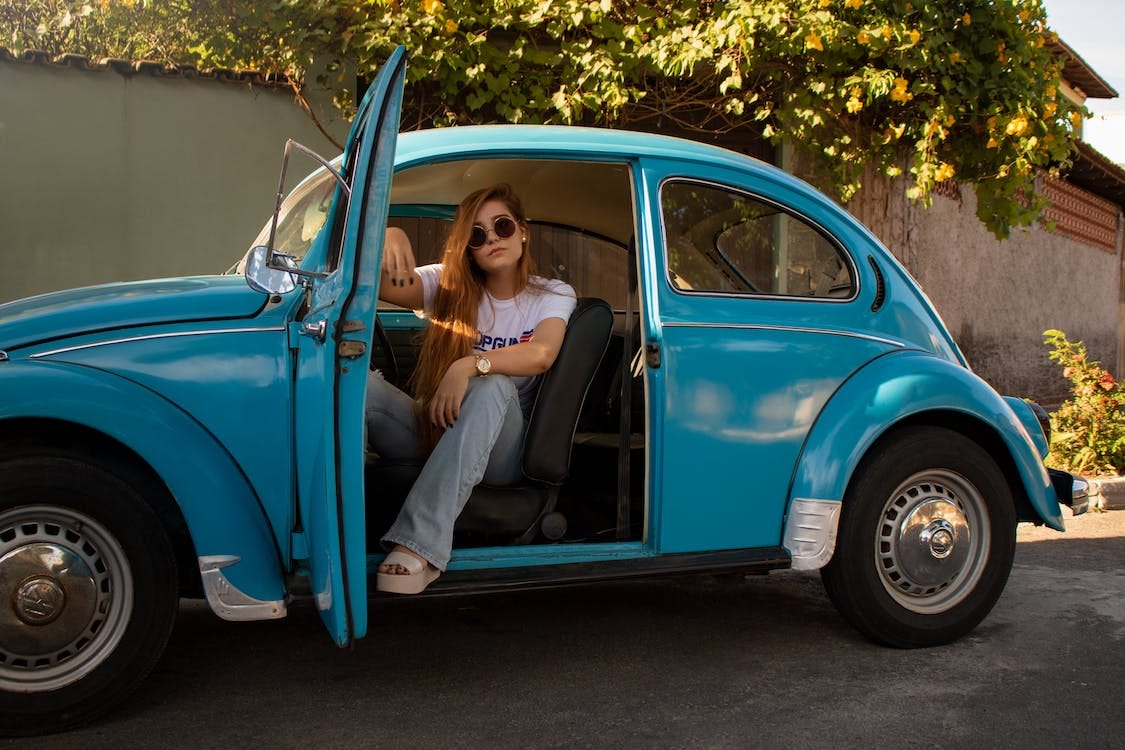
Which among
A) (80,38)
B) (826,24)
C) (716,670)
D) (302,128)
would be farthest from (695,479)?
(80,38)

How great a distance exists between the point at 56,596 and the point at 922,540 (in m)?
2.92

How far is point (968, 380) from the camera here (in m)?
4.18

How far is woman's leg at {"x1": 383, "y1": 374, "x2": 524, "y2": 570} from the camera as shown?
11.1 ft

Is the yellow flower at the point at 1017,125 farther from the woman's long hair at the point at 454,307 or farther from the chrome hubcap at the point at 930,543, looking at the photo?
the woman's long hair at the point at 454,307

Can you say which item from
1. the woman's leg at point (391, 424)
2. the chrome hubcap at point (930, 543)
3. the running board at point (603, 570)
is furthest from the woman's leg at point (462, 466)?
the chrome hubcap at point (930, 543)

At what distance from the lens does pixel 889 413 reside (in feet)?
12.9

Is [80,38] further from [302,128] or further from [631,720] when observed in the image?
[631,720]

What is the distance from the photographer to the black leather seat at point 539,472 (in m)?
3.72

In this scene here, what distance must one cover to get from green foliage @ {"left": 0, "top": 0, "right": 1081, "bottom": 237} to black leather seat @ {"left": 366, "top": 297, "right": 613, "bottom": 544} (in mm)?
4331

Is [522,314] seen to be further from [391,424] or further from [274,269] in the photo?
[274,269]

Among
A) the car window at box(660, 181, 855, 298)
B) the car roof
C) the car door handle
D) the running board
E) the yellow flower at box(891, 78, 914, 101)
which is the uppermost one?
the yellow flower at box(891, 78, 914, 101)

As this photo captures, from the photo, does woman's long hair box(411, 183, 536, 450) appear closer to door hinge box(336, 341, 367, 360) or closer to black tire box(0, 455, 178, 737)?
door hinge box(336, 341, 367, 360)

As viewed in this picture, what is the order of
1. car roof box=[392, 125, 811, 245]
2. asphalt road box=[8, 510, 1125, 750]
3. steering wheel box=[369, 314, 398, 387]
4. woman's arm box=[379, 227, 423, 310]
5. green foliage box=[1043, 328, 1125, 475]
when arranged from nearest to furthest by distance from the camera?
asphalt road box=[8, 510, 1125, 750] < car roof box=[392, 125, 811, 245] < woman's arm box=[379, 227, 423, 310] < steering wheel box=[369, 314, 398, 387] < green foliage box=[1043, 328, 1125, 475]

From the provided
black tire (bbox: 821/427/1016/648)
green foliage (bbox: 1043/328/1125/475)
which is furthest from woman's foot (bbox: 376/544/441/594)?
green foliage (bbox: 1043/328/1125/475)
